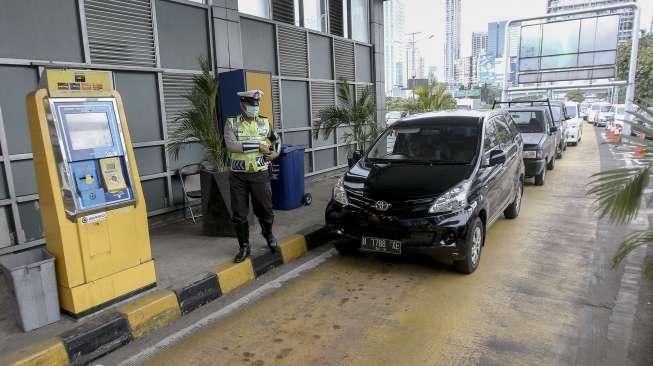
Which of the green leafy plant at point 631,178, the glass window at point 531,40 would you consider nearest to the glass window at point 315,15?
the green leafy plant at point 631,178

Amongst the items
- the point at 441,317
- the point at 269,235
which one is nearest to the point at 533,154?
the point at 269,235

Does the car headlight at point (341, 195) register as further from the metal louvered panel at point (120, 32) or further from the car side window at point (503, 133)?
the metal louvered panel at point (120, 32)

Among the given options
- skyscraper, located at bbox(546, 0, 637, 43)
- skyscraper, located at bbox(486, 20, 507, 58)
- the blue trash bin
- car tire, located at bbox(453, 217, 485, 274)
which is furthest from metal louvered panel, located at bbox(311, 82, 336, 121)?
skyscraper, located at bbox(486, 20, 507, 58)

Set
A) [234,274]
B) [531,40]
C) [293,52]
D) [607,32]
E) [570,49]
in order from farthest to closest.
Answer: [531,40] → [570,49] → [607,32] → [293,52] → [234,274]

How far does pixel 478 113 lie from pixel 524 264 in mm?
2059

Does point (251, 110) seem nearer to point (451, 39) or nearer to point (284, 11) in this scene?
point (284, 11)

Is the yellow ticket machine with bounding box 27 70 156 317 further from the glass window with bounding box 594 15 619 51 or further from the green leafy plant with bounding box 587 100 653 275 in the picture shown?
the glass window with bounding box 594 15 619 51

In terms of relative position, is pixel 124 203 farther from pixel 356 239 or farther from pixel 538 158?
pixel 538 158

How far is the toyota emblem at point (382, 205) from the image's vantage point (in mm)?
4742

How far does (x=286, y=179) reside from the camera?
24.3ft

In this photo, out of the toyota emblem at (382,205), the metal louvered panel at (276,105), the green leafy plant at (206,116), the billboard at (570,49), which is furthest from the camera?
the billboard at (570,49)

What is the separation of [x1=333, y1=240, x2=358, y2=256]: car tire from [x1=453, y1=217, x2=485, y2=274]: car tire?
46.5 inches

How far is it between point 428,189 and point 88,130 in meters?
3.21

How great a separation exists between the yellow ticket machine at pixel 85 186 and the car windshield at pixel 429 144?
2.99 meters
